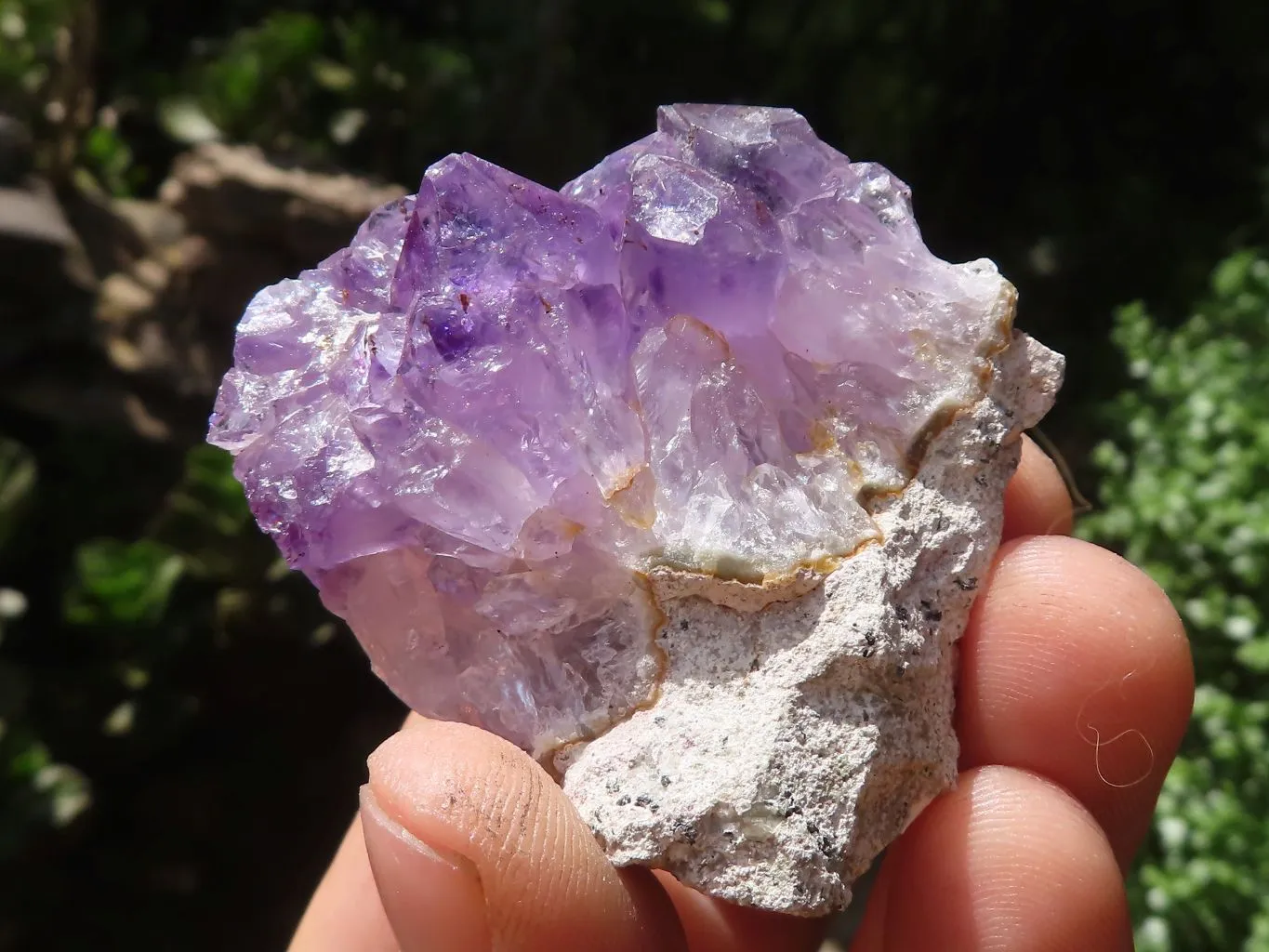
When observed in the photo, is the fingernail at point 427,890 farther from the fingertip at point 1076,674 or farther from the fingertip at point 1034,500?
the fingertip at point 1034,500

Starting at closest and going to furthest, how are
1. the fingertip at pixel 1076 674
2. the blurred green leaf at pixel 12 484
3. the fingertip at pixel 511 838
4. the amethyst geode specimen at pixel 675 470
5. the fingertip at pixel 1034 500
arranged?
the fingertip at pixel 511 838
the amethyst geode specimen at pixel 675 470
the fingertip at pixel 1076 674
the fingertip at pixel 1034 500
the blurred green leaf at pixel 12 484

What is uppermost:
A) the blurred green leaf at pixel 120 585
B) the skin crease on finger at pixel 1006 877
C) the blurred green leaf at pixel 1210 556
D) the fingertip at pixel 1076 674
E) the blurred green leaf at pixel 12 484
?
the fingertip at pixel 1076 674

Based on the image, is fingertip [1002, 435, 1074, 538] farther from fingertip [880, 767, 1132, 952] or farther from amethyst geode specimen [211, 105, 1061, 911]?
fingertip [880, 767, 1132, 952]

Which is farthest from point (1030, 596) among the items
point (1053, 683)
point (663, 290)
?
point (663, 290)

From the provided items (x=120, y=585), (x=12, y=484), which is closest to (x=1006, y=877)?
(x=120, y=585)

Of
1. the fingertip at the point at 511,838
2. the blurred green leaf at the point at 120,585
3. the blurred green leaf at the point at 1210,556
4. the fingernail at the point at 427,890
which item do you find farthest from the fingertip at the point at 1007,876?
the blurred green leaf at the point at 120,585

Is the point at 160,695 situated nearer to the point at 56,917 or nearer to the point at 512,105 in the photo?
the point at 56,917

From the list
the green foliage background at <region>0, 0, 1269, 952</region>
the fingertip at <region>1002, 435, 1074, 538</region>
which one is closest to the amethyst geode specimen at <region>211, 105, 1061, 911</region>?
the fingertip at <region>1002, 435, 1074, 538</region>

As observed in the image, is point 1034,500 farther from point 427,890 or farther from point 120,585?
point 120,585
